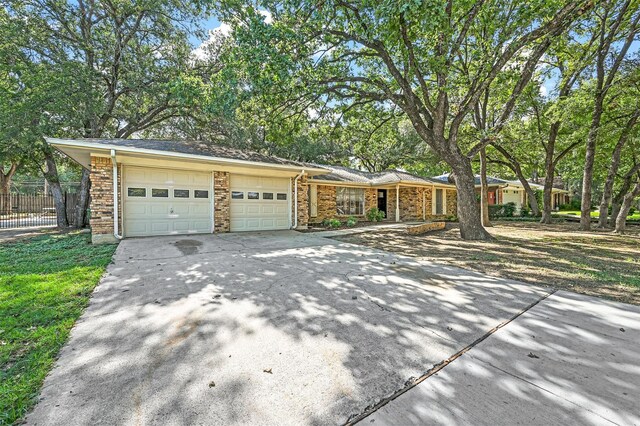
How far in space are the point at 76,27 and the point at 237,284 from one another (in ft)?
46.1

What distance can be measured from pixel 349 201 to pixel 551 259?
9.99 metres

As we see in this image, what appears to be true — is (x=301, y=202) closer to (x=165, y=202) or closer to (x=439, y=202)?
(x=165, y=202)

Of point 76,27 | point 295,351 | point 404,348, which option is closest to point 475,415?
point 404,348

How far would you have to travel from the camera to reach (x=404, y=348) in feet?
8.09

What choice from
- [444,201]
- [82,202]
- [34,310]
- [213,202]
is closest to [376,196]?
[444,201]

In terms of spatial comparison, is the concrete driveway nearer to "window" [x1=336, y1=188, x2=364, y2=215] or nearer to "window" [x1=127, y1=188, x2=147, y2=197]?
"window" [x1=127, y1=188, x2=147, y2=197]

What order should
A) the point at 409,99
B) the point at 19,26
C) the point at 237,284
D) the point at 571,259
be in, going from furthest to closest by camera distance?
the point at 19,26, the point at 409,99, the point at 571,259, the point at 237,284

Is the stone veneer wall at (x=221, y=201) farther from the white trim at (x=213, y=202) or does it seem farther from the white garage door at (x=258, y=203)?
the white garage door at (x=258, y=203)

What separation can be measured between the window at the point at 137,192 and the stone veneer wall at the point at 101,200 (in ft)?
1.70

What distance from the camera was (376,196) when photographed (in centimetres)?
1652

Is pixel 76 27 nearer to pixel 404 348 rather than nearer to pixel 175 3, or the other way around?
pixel 175 3

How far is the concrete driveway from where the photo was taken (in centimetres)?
175

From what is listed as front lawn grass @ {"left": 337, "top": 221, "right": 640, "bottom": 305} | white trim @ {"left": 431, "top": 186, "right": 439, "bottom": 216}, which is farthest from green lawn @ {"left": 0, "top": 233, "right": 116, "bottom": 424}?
white trim @ {"left": 431, "top": 186, "right": 439, "bottom": 216}

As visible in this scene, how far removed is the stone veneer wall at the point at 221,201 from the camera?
9.77 metres
